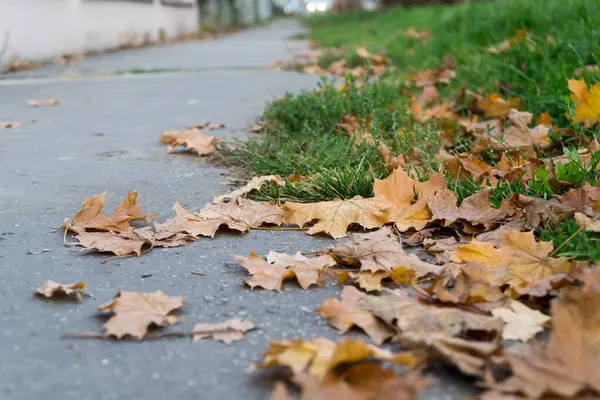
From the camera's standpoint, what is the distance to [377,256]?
1.66 m

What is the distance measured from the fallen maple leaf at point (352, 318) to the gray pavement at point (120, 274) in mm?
26

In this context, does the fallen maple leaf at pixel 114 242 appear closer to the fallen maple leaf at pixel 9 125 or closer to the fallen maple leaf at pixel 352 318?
the fallen maple leaf at pixel 352 318

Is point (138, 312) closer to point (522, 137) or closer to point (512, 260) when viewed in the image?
point (512, 260)

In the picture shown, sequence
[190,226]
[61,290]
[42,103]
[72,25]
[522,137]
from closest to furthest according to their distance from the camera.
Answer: [61,290] → [190,226] → [522,137] → [42,103] → [72,25]

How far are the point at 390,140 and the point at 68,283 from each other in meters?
1.50

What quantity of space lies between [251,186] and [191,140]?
84 centimetres

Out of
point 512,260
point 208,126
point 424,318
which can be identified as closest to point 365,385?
point 424,318

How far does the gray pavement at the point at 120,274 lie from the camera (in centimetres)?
120

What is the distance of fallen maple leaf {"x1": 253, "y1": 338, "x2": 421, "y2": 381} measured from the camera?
114cm

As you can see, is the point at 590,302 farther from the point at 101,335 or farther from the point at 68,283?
the point at 68,283

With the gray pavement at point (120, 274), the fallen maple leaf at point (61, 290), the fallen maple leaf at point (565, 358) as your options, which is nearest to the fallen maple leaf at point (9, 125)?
the gray pavement at point (120, 274)

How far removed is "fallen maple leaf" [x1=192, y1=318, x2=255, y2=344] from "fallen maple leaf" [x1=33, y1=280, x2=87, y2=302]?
305mm

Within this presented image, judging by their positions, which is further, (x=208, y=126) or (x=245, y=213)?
(x=208, y=126)

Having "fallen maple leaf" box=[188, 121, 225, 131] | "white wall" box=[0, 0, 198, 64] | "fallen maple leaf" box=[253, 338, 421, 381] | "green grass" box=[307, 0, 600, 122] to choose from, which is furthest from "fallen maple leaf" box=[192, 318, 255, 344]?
"white wall" box=[0, 0, 198, 64]
